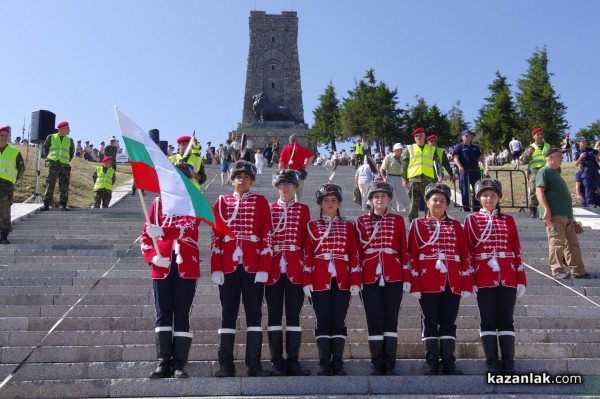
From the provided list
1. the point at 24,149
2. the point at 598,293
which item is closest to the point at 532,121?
the point at 24,149

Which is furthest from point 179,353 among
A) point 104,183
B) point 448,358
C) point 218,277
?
point 104,183

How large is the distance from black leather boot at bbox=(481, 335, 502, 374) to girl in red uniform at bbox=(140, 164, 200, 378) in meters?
2.51

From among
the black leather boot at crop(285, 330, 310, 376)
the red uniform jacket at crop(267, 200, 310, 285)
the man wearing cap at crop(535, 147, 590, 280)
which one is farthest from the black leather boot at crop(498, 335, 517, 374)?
the man wearing cap at crop(535, 147, 590, 280)

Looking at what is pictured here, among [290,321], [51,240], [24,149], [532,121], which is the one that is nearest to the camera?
[290,321]

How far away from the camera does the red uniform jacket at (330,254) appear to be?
566cm

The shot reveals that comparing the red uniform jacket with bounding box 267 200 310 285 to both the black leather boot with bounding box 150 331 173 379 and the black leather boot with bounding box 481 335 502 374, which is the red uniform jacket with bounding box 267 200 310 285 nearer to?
the black leather boot with bounding box 150 331 173 379

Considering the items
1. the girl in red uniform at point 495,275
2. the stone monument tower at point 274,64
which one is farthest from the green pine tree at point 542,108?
the girl in red uniform at point 495,275

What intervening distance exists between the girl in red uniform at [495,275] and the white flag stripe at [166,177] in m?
2.55

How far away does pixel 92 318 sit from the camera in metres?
6.55

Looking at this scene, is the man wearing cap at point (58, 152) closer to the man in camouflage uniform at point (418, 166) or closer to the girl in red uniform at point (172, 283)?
the man in camouflage uniform at point (418, 166)

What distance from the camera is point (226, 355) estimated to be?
552 centimetres

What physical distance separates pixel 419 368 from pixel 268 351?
1367mm

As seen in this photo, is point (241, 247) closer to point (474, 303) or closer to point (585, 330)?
point (474, 303)

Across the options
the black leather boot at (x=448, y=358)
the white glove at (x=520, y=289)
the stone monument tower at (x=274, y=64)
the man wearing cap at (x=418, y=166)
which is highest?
the stone monument tower at (x=274, y=64)
